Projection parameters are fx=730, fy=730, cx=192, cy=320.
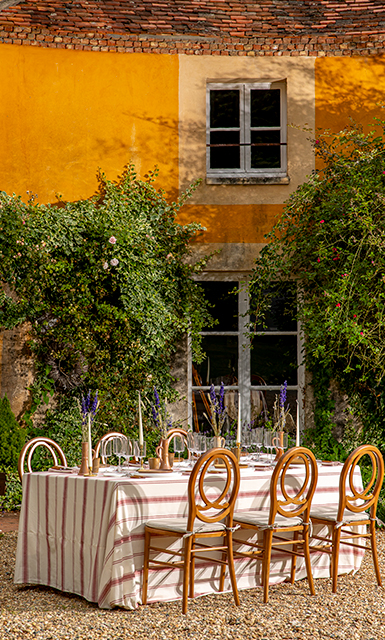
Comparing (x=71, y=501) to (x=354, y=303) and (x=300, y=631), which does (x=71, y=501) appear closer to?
(x=300, y=631)

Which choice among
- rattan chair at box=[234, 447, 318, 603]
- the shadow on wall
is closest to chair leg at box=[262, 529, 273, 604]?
rattan chair at box=[234, 447, 318, 603]

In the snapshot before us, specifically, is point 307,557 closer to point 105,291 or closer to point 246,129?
point 105,291

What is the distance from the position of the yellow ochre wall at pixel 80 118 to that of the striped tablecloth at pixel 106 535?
13.3 feet

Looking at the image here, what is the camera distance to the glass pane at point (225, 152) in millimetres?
8078

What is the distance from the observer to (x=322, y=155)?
775cm

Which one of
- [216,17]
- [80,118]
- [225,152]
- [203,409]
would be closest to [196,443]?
[203,409]

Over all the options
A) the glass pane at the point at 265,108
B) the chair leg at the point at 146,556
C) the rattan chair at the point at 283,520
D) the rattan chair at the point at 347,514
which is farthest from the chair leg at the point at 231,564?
the glass pane at the point at 265,108

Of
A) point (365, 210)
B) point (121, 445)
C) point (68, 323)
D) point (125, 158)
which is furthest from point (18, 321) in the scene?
point (365, 210)

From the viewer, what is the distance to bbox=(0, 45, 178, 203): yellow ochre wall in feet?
25.3

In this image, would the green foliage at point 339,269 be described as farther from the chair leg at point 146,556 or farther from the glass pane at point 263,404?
the chair leg at point 146,556

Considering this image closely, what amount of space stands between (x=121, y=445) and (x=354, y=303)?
3314mm

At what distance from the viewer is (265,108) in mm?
8141

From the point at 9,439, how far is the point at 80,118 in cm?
344

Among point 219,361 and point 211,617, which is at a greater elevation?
point 219,361
